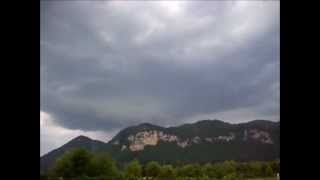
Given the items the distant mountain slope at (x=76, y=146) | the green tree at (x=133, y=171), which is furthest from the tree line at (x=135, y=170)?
the distant mountain slope at (x=76, y=146)

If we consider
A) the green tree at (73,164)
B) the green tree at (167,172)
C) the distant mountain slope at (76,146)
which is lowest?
the green tree at (167,172)

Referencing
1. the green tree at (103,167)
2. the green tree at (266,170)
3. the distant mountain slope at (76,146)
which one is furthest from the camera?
the green tree at (103,167)

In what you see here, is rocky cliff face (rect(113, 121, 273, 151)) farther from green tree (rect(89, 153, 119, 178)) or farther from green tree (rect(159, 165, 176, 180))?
green tree (rect(159, 165, 176, 180))

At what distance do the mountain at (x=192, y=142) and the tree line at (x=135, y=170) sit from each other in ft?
4.94

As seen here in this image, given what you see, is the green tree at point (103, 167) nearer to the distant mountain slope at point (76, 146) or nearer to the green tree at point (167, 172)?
the distant mountain slope at point (76, 146)

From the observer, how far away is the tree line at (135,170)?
1292cm

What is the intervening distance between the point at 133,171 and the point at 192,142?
5.05 m

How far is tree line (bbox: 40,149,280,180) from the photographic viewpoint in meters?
12.9

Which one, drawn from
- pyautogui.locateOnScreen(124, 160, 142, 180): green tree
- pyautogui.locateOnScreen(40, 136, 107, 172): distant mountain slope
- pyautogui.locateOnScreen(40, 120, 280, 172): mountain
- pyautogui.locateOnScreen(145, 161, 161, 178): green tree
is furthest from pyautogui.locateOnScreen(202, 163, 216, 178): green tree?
pyautogui.locateOnScreen(40, 136, 107, 172): distant mountain slope

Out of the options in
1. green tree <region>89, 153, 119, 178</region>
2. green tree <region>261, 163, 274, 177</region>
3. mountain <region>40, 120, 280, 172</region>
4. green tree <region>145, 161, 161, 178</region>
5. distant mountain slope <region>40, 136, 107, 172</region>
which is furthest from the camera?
mountain <region>40, 120, 280, 172</region>

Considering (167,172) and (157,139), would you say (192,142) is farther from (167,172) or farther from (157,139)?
(167,172)

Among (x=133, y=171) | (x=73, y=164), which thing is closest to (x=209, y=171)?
(x=133, y=171)
